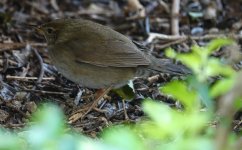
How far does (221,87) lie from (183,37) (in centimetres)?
492

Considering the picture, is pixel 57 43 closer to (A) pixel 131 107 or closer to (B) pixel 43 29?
(B) pixel 43 29

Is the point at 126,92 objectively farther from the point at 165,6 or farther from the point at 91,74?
the point at 165,6

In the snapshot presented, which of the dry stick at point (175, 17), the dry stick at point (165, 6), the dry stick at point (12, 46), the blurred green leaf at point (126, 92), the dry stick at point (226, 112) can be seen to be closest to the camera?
the dry stick at point (226, 112)

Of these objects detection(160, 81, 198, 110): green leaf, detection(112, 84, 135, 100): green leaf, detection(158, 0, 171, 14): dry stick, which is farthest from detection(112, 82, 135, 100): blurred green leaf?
detection(160, 81, 198, 110): green leaf

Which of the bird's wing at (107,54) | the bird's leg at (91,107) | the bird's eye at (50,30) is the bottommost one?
the bird's leg at (91,107)

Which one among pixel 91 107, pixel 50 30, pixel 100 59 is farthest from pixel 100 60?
pixel 50 30

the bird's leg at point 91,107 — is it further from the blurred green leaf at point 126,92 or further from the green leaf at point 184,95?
the green leaf at point 184,95

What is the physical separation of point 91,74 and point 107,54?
23 centimetres

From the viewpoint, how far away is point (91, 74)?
514 cm

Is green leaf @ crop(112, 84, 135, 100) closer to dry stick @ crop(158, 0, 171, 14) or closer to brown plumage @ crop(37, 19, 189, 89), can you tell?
brown plumage @ crop(37, 19, 189, 89)

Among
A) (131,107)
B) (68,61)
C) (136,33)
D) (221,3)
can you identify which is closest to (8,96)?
(68,61)

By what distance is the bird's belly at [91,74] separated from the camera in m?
5.14

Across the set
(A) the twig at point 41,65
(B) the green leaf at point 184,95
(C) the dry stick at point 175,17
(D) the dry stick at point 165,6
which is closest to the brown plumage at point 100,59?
(A) the twig at point 41,65

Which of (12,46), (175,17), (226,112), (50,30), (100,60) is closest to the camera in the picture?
(226,112)
